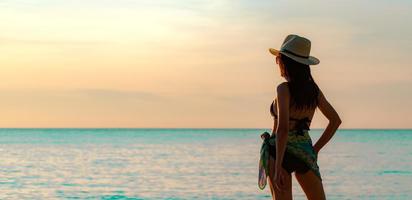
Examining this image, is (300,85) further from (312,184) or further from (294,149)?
(312,184)

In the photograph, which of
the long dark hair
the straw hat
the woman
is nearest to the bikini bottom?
the woman

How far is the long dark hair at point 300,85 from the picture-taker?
638 cm

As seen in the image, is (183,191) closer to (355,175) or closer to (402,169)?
(355,175)

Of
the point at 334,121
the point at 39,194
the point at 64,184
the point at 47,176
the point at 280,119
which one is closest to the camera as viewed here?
the point at 280,119

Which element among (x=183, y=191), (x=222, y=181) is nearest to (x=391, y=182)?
(x=222, y=181)

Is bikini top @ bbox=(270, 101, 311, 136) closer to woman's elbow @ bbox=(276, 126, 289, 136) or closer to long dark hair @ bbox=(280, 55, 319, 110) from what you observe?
→ long dark hair @ bbox=(280, 55, 319, 110)

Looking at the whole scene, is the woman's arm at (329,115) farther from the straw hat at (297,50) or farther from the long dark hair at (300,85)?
the straw hat at (297,50)

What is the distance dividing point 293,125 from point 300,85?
1.09ft

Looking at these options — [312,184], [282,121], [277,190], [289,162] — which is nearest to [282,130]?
[282,121]

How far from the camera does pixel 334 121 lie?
22.1 feet

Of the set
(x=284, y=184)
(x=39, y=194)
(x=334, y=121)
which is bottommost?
(x=39, y=194)

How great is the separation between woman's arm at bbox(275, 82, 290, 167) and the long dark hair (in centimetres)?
8

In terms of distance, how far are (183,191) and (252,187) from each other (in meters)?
2.25

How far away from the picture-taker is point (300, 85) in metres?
6.39
